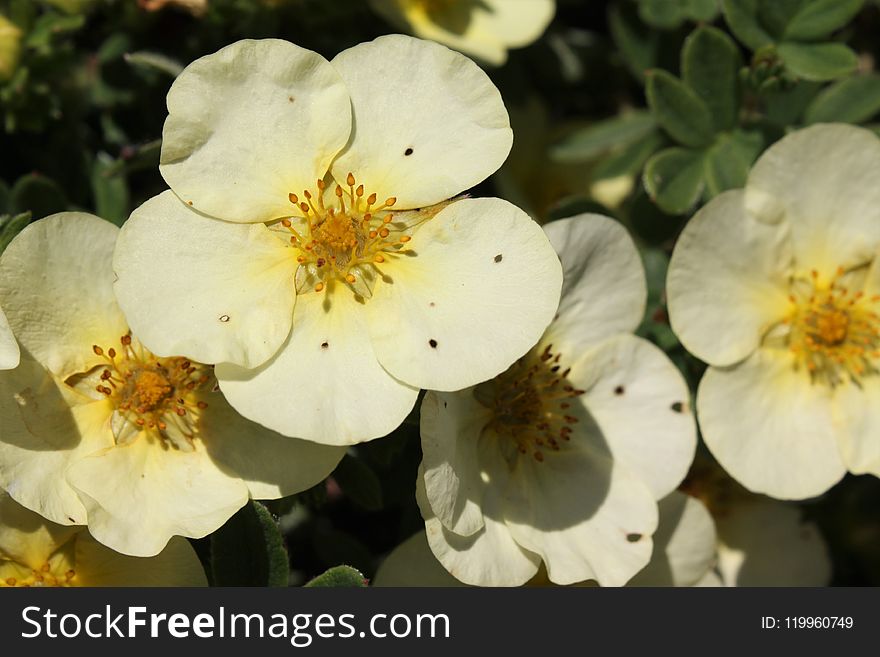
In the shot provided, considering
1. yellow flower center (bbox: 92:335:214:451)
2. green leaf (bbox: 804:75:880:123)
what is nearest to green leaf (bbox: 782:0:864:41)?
green leaf (bbox: 804:75:880:123)

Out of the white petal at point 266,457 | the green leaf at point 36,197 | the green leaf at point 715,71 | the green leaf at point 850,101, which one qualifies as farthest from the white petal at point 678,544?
the green leaf at point 36,197

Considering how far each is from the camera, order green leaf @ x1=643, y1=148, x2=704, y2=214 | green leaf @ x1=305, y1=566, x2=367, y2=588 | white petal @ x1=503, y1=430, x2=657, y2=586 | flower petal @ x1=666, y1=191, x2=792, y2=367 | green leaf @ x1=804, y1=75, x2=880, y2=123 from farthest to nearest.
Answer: green leaf @ x1=804, y1=75, x2=880, y2=123 → green leaf @ x1=643, y1=148, x2=704, y2=214 → flower petal @ x1=666, y1=191, x2=792, y2=367 → white petal @ x1=503, y1=430, x2=657, y2=586 → green leaf @ x1=305, y1=566, x2=367, y2=588

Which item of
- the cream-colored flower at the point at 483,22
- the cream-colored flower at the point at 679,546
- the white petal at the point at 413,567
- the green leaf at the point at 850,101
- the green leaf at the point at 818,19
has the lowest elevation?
the cream-colored flower at the point at 679,546

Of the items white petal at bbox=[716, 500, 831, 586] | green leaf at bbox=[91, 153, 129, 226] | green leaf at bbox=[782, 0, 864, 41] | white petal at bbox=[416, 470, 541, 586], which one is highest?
green leaf at bbox=[782, 0, 864, 41]

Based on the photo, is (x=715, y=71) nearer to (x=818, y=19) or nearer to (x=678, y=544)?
(x=818, y=19)

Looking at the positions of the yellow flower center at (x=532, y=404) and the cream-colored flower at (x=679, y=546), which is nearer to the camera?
the yellow flower center at (x=532, y=404)

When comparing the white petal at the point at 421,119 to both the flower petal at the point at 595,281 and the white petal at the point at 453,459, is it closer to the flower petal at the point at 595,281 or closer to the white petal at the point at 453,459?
the flower petal at the point at 595,281

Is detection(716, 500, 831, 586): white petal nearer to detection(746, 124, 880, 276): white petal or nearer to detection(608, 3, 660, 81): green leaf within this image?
detection(746, 124, 880, 276): white petal

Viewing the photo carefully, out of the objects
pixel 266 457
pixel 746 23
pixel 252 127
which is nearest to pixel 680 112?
pixel 746 23
